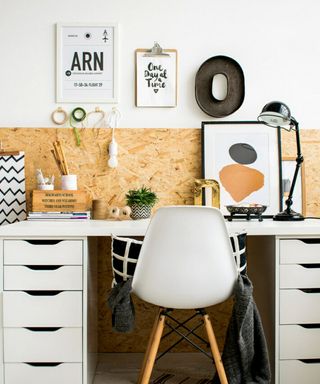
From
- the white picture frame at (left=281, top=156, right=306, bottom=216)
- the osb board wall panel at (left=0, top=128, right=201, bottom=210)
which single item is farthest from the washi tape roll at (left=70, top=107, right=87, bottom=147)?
the white picture frame at (left=281, top=156, right=306, bottom=216)

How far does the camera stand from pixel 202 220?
5.50 feet

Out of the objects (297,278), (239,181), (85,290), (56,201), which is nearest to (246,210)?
(239,181)

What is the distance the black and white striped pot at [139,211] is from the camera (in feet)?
7.91

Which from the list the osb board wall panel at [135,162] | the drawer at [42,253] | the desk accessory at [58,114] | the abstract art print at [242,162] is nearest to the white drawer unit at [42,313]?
the drawer at [42,253]

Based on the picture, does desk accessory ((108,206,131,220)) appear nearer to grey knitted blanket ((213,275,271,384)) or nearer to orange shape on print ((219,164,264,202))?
orange shape on print ((219,164,264,202))

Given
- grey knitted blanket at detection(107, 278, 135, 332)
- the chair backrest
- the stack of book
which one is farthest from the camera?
the stack of book

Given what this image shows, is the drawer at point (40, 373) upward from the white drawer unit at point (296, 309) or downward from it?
downward

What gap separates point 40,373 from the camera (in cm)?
194

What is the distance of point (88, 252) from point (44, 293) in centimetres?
29

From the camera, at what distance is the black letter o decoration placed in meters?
2.59

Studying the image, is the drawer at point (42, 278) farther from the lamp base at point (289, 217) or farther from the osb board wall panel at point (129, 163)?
the lamp base at point (289, 217)

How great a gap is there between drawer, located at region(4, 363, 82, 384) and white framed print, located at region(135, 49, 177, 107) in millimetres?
1490

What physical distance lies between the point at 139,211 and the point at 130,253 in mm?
612

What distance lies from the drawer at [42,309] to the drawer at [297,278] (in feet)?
3.05
